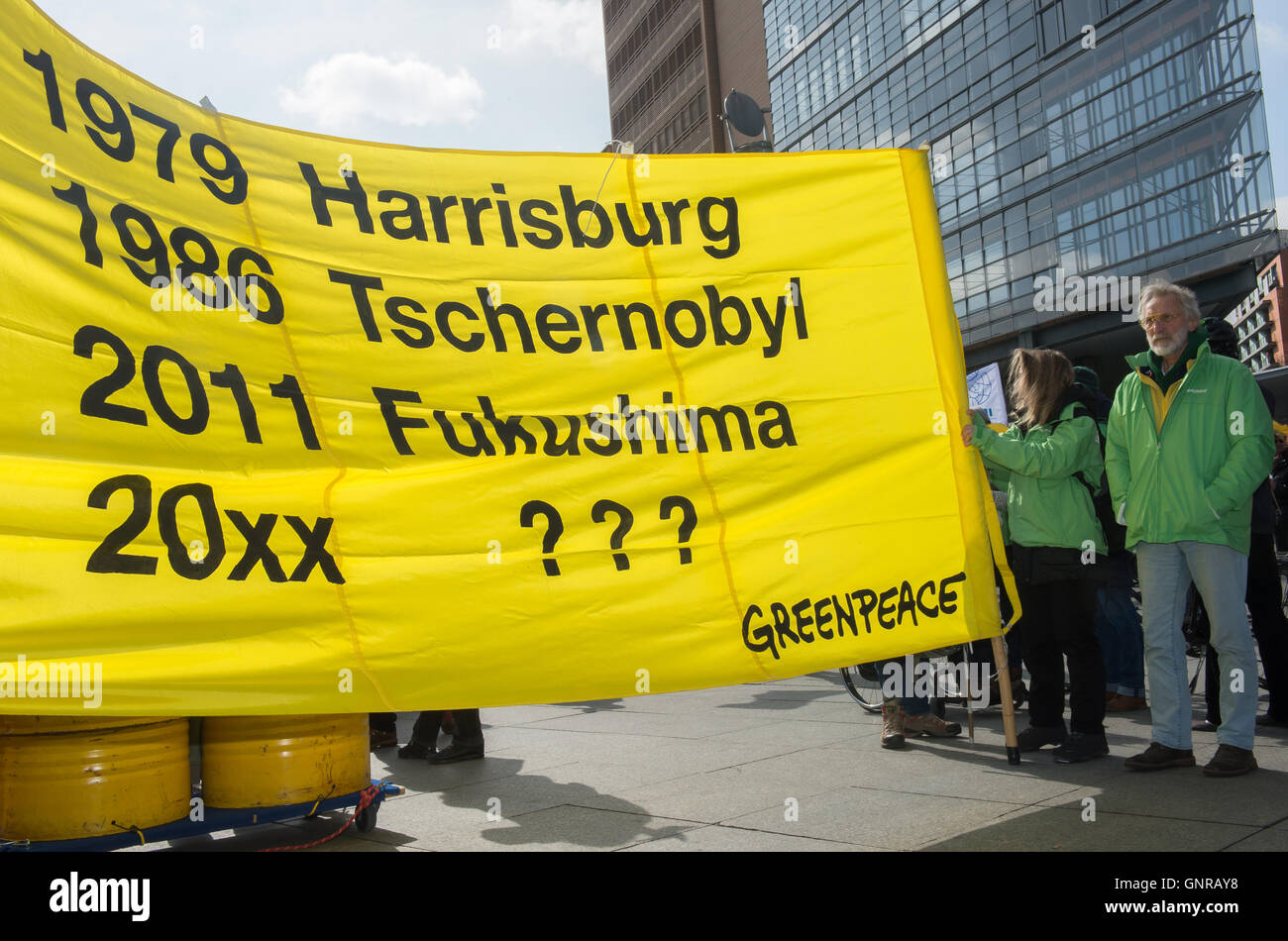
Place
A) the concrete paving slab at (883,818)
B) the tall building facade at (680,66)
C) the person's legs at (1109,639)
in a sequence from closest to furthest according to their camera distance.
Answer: the concrete paving slab at (883,818), the person's legs at (1109,639), the tall building facade at (680,66)

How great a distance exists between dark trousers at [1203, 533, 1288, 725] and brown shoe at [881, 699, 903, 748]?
1603 mm

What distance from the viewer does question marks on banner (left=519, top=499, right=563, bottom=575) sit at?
3984 mm

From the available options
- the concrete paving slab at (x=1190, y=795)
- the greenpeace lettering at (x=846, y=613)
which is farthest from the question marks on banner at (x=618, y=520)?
the concrete paving slab at (x=1190, y=795)

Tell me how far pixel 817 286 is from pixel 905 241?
0.48 metres

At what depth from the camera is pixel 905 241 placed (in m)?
4.72

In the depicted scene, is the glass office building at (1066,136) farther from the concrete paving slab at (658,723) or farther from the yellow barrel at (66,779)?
the yellow barrel at (66,779)

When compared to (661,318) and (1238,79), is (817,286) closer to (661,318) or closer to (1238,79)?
(661,318)

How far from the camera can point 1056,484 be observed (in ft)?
18.5

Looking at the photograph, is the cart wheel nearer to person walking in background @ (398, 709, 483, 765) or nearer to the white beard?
person walking in background @ (398, 709, 483, 765)

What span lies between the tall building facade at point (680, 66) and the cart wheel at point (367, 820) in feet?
160

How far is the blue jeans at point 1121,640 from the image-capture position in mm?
6906

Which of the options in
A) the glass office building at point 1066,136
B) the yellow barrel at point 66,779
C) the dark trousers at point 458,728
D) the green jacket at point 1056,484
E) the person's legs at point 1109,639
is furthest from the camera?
the glass office building at point 1066,136

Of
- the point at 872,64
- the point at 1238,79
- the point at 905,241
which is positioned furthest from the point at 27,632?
the point at 872,64
